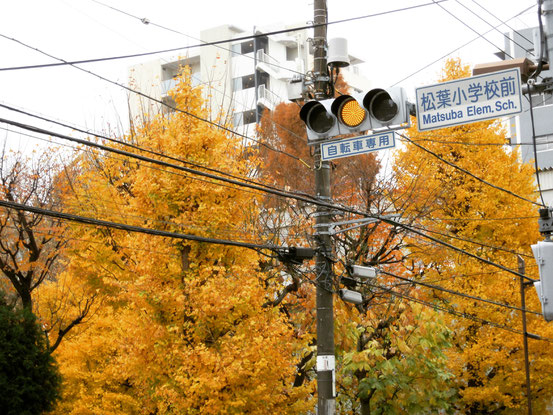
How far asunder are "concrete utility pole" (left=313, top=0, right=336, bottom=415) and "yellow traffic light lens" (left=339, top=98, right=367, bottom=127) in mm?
3857

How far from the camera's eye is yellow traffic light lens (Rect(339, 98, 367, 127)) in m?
8.77

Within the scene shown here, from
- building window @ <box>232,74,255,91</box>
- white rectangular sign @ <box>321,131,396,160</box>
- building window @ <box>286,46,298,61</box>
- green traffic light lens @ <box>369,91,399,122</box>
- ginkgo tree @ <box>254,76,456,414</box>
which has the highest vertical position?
building window @ <box>286,46,298,61</box>

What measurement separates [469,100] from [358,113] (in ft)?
4.61

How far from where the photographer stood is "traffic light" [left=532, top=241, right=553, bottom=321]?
406 inches

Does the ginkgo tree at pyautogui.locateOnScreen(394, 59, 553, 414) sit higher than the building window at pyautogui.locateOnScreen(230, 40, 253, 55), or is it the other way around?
the building window at pyautogui.locateOnScreen(230, 40, 253, 55)

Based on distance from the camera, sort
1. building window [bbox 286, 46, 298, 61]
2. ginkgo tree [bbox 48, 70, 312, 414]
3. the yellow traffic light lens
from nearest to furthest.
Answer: the yellow traffic light lens → ginkgo tree [bbox 48, 70, 312, 414] → building window [bbox 286, 46, 298, 61]

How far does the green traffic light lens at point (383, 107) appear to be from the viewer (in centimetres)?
848

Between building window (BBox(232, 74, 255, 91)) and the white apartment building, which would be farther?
building window (BBox(232, 74, 255, 91))

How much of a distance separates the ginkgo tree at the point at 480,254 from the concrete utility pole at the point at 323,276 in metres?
10.7

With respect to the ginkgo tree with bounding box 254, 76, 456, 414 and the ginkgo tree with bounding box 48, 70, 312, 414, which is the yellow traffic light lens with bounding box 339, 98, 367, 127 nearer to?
the ginkgo tree with bounding box 48, 70, 312, 414

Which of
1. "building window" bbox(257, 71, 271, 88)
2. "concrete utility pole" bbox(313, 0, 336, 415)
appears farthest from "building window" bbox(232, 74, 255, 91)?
"concrete utility pole" bbox(313, 0, 336, 415)

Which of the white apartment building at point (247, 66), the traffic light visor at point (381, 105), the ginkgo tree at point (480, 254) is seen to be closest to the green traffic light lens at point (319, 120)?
the traffic light visor at point (381, 105)

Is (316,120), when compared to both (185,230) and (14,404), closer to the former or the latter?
(185,230)

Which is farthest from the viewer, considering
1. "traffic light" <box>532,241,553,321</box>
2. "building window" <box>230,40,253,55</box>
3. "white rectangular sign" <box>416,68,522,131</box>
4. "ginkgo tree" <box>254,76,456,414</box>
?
"building window" <box>230,40,253,55</box>
